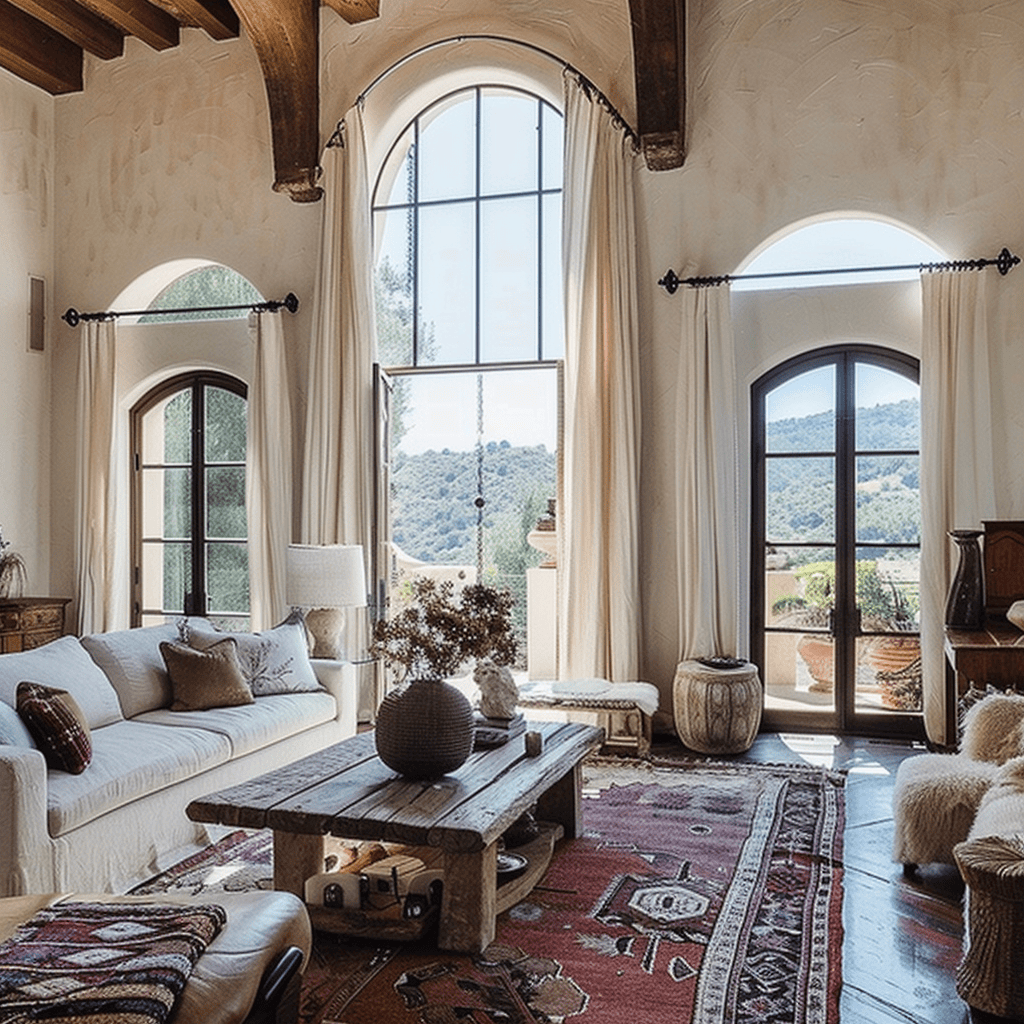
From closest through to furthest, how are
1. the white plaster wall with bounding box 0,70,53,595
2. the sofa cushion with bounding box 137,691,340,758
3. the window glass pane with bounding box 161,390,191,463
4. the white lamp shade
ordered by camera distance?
the sofa cushion with bounding box 137,691,340,758 < the white lamp shade < the white plaster wall with bounding box 0,70,53,595 < the window glass pane with bounding box 161,390,191,463

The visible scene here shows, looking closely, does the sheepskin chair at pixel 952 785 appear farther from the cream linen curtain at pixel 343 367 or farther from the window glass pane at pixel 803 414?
the cream linen curtain at pixel 343 367

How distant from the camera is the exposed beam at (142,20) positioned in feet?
22.7

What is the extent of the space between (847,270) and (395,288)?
3179 millimetres

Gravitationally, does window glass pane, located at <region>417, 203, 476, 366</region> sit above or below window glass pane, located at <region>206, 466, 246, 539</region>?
above

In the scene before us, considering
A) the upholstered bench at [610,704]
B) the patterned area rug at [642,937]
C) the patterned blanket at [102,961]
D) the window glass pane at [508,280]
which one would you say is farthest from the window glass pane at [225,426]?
the patterned blanket at [102,961]

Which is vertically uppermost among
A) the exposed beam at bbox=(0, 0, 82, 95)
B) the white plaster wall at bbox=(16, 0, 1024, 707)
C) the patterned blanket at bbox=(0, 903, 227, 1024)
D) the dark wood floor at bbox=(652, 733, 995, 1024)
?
the exposed beam at bbox=(0, 0, 82, 95)

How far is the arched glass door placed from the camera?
6.14 meters

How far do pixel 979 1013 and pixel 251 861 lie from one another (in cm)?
251

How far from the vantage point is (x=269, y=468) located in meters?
6.92

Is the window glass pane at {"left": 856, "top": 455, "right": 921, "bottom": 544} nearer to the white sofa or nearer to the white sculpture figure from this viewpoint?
the white sculpture figure

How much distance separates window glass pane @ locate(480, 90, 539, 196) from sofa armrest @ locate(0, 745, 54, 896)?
4.83 m

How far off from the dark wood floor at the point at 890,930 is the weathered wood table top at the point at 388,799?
1.07m

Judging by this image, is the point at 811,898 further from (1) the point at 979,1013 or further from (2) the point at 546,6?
(2) the point at 546,6

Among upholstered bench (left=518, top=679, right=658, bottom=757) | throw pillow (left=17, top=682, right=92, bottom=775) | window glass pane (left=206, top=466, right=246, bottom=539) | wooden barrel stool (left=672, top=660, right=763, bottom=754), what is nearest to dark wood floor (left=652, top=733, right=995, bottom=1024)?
wooden barrel stool (left=672, top=660, right=763, bottom=754)
